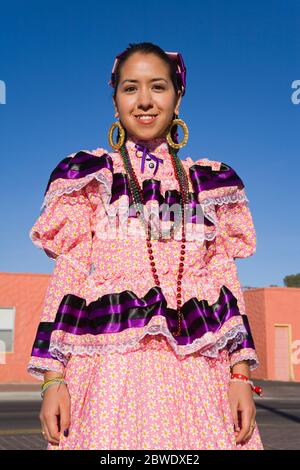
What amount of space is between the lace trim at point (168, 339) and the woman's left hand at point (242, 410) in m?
0.17

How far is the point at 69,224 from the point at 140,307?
1.64 ft

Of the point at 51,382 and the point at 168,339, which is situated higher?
the point at 168,339

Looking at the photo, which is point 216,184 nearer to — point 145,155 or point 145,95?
point 145,155

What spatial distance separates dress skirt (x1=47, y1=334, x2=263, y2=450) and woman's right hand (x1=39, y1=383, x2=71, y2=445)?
0.03 meters

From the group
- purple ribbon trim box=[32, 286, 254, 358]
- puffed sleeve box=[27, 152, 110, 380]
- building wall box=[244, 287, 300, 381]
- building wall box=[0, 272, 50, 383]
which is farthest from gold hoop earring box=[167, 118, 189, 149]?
building wall box=[244, 287, 300, 381]

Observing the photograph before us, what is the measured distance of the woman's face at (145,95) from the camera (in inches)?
96.3

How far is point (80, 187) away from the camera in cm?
226

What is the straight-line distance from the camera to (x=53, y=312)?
215cm

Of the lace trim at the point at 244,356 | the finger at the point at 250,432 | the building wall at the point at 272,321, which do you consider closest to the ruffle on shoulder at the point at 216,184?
the lace trim at the point at 244,356

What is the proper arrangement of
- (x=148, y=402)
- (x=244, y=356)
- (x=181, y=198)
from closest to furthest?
(x=148, y=402), (x=244, y=356), (x=181, y=198)

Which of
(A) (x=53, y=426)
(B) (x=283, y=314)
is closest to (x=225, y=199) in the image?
(A) (x=53, y=426)

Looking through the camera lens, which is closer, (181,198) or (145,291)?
(145,291)

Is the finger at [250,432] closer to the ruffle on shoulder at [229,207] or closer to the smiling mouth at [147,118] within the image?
the ruffle on shoulder at [229,207]

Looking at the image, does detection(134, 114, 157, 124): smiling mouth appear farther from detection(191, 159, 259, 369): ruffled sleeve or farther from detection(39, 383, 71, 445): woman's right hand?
detection(39, 383, 71, 445): woman's right hand
